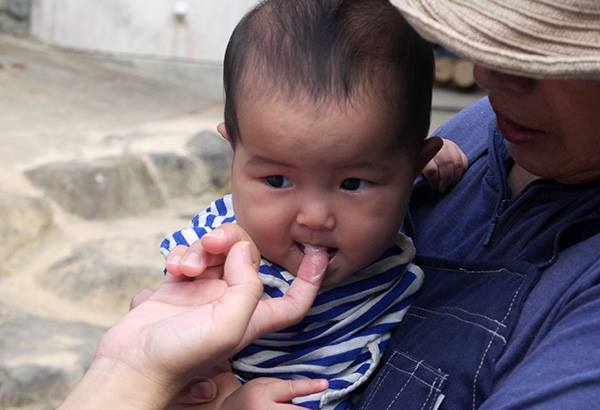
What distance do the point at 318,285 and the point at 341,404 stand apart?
202mm

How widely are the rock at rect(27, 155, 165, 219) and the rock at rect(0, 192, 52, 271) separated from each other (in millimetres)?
115

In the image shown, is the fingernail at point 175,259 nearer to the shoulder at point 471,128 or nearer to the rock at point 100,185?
the shoulder at point 471,128

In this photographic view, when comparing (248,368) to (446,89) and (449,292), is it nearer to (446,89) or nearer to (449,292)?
(449,292)

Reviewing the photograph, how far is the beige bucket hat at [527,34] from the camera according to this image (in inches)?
45.2

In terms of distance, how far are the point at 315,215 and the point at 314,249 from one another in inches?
2.8

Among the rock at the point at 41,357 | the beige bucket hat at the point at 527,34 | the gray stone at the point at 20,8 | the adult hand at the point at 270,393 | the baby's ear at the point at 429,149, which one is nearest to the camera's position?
the beige bucket hat at the point at 527,34

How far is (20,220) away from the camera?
3.73m

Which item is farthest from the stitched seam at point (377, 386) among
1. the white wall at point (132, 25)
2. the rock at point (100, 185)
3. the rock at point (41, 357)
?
the white wall at point (132, 25)

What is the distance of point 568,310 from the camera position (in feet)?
4.16

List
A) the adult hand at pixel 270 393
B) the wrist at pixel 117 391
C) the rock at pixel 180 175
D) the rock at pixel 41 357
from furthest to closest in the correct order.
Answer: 1. the rock at pixel 180 175
2. the rock at pixel 41 357
3. the adult hand at pixel 270 393
4. the wrist at pixel 117 391

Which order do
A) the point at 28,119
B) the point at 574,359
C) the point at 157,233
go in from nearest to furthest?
the point at 574,359 → the point at 157,233 → the point at 28,119

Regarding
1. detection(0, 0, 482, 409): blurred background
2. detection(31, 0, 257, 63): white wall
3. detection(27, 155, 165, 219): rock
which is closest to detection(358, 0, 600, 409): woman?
detection(0, 0, 482, 409): blurred background

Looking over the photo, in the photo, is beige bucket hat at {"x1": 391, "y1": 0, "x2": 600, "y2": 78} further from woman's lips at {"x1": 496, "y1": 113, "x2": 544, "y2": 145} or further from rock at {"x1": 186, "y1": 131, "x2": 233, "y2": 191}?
rock at {"x1": 186, "y1": 131, "x2": 233, "y2": 191}

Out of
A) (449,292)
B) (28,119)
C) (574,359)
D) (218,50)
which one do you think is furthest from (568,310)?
(218,50)
